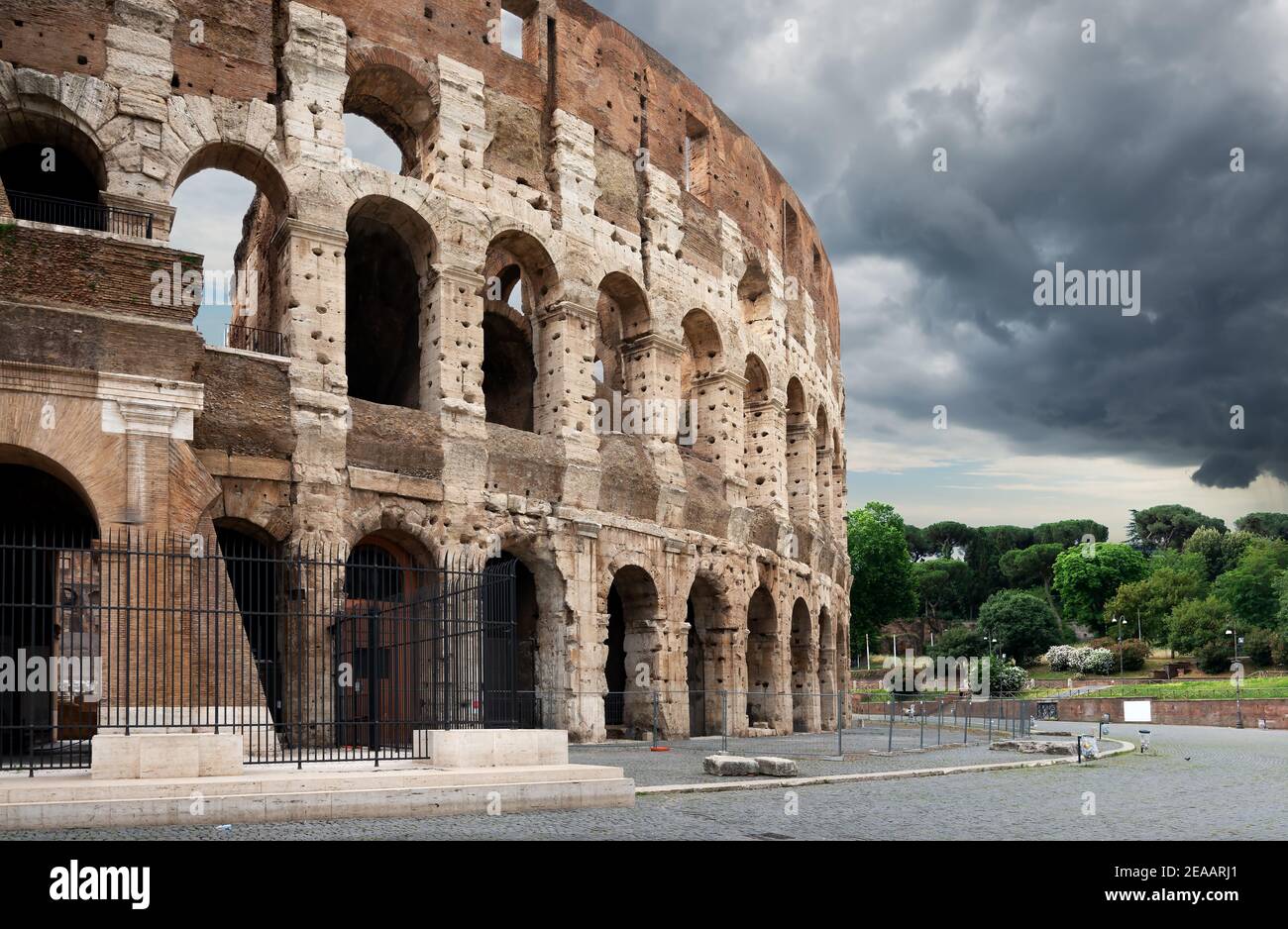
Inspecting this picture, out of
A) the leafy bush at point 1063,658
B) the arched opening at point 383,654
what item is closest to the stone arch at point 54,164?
the arched opening at point 383,654

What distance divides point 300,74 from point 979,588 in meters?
93.2

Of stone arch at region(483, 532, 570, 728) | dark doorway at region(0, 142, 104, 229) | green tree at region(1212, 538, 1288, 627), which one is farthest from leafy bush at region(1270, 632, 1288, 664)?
dark doorway at region(0, 142, 104, 229)

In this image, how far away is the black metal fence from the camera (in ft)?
35.0

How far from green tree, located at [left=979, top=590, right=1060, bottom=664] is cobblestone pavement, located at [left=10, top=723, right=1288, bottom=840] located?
5902 cm

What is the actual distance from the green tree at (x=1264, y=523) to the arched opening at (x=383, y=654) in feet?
356

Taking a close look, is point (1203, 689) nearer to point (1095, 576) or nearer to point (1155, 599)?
point (1155, 599)

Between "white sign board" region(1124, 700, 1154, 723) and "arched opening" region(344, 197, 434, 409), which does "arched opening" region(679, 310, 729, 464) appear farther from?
"white sign board" region(1124, 700, 1154, 723)

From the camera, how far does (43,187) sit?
19172 mm

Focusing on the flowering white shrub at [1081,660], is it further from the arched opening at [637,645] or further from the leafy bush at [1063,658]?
the arched opening at [637,645]

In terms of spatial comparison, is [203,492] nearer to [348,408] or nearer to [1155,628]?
[348,408]

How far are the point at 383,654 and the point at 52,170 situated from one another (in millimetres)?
8861

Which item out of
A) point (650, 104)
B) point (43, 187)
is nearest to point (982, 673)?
point (650, 104)

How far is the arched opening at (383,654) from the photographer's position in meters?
11.8

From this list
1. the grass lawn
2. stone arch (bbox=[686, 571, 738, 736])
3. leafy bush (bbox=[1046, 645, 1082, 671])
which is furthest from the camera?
leafy bush (bbox=[1046, 645, 1082, 671])
